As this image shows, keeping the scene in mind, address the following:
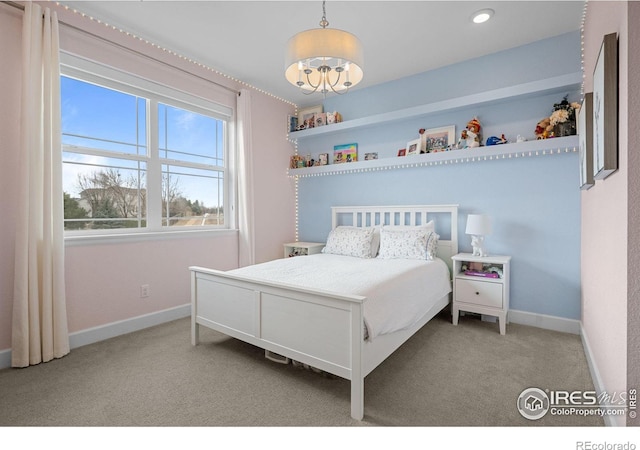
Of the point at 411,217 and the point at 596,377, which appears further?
the point at 411,217

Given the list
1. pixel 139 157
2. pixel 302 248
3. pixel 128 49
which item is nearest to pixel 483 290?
pixel 302 248

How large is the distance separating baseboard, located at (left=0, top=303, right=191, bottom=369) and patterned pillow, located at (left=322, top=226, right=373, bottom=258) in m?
1.73

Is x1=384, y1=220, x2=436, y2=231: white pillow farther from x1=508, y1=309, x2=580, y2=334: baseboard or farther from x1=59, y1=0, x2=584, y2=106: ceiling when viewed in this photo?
x1=59, y1=0, x2=584, y2=106: ceiling

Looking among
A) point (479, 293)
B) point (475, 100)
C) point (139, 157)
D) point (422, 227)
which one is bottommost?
point (479, 293)

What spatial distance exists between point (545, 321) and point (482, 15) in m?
2.71

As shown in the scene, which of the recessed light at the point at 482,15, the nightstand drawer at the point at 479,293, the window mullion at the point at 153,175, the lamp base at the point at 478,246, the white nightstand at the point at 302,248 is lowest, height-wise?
the nightstand drawer at the point at 479,293

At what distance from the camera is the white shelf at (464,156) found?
8.82ft

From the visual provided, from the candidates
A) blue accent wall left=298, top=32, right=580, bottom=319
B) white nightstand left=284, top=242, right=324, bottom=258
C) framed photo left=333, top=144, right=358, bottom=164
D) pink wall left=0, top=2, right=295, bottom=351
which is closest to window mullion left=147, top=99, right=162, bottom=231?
pink wall left=0, top=2, right=295, bottom=351

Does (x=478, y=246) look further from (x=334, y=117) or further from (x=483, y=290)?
(x=334, y=117)

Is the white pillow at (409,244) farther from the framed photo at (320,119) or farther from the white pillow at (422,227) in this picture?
the framed photo at (320,119)

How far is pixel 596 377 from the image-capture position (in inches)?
71.6

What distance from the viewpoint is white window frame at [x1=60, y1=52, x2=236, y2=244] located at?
2561mm

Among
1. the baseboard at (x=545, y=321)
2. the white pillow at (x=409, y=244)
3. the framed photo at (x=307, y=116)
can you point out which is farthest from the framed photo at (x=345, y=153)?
the baseboard at (x=545, y=321)

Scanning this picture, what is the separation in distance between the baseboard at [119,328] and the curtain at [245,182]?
888 millimetres
